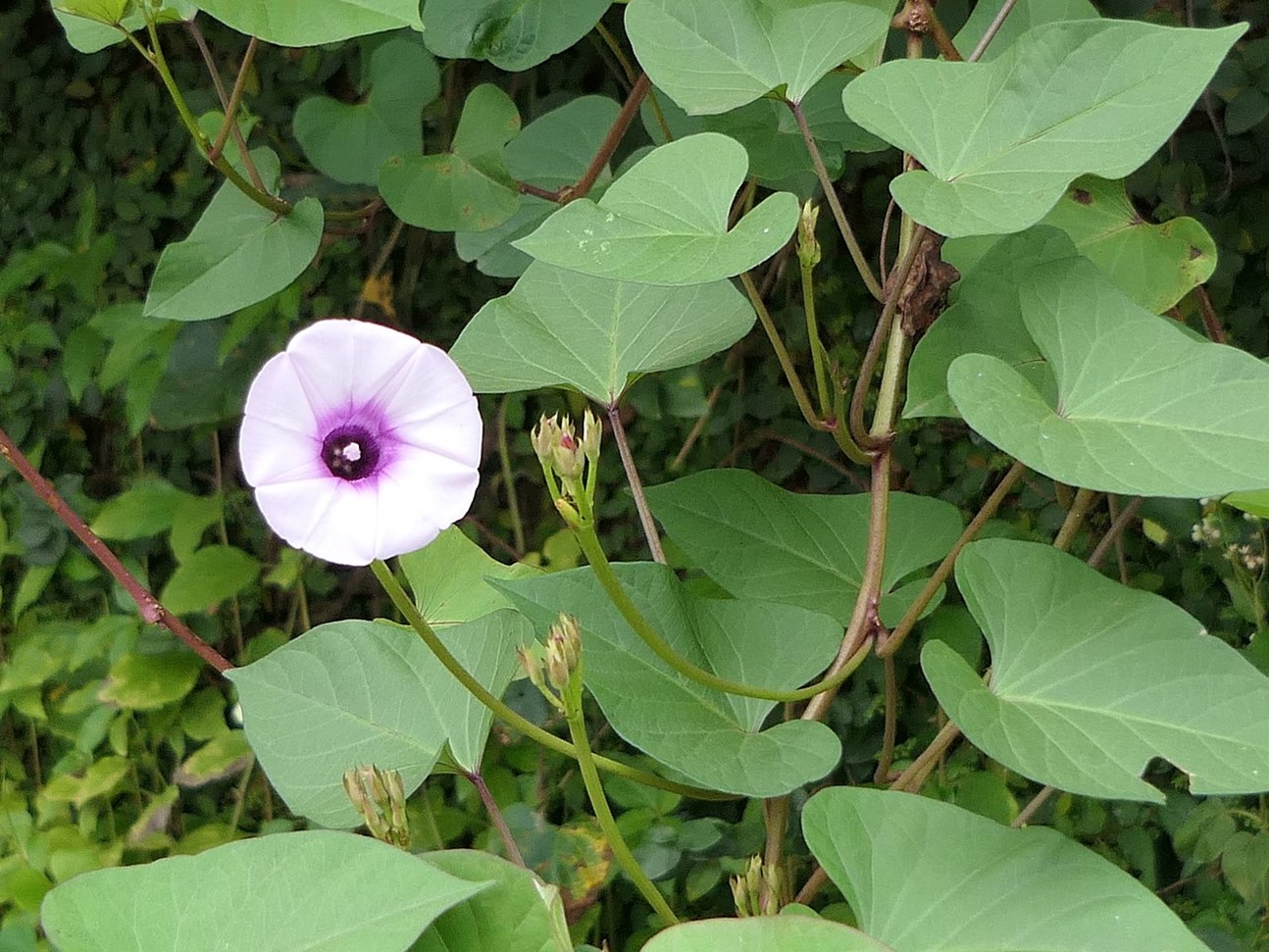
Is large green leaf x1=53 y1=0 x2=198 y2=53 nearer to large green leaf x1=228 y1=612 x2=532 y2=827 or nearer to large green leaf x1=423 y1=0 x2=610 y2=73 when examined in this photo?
large green leaf x1=423 y1=0 x2=610 y2=73

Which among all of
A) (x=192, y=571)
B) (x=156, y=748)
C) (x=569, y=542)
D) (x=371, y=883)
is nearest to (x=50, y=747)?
(x=156, y=748)

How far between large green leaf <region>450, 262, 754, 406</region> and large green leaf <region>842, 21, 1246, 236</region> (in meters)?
0.14

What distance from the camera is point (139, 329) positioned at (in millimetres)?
1435

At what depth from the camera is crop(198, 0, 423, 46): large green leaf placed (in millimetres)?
536

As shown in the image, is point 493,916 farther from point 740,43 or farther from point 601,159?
point 601,159

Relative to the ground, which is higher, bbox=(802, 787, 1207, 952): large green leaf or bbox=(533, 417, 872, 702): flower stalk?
bbox=(533, 417, 872, 702): flower stalk

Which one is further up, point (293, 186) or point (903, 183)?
point (903, 183)

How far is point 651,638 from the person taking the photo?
1.56 ft

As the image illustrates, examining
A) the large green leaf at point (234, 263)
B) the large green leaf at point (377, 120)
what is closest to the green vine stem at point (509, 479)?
the large green leaf at point (377, 120)

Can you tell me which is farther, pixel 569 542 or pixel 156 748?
pixel 156 748

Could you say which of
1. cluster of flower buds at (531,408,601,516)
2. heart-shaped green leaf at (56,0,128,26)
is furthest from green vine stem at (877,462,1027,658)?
heart-shaped green leaf at (56,0,128,26)

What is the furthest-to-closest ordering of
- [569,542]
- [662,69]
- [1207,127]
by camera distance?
[569,542] → [1207,127] → [662,69]

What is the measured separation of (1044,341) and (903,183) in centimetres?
11

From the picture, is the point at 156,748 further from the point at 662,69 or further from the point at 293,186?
the point at 662,69
